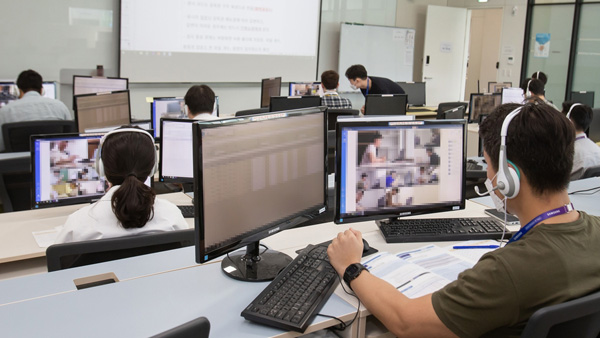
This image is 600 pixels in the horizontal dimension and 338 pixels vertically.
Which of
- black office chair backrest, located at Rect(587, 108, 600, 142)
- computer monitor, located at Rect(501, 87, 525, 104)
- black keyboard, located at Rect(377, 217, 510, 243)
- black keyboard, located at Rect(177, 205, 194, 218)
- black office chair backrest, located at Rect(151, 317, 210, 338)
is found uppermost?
computer monitor, located at Rect(501, 87, 525, 104)

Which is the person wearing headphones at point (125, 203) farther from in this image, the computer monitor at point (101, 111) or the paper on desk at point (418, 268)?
the computer monitor at point (101, 111)

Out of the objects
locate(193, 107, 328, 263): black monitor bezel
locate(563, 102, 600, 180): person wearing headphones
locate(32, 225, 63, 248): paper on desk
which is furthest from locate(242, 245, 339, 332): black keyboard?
locate(563, 102, 600, 180): person wearing headphones

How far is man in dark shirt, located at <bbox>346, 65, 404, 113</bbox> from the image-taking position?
6234mm

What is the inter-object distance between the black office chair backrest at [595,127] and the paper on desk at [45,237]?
5.28 meters

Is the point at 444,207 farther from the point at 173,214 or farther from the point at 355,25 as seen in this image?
the point at 355,25

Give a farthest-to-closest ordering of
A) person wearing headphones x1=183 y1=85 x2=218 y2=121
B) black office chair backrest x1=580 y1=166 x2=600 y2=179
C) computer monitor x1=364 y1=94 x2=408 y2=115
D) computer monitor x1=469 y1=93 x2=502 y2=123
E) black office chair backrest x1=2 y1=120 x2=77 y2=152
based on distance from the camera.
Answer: computer monitor x1=469 y1=93 x2=502 y2=123 < computer monitor x1=364 y1=94 x2=408 y2=115 < black office chair backrest x1=2 y1=120 x2=77 y2=152 < person wearing headphones x1=183 y1=85 x2=218 y2=121 < black office chair backrest x1=580 y1=166 x2=600 y2=179

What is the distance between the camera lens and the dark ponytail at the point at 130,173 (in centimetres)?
183

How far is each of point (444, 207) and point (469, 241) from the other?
212 mm

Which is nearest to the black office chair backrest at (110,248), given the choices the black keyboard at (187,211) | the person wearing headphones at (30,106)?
the black keyboard at (187,211)

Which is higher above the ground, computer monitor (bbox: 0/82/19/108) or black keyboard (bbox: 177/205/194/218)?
computer monitor (bbox: 0/82/19/108)

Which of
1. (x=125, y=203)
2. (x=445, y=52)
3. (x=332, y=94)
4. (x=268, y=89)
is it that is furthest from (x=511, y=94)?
(x=125, y=203)

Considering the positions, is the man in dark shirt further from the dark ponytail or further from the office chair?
the office chair

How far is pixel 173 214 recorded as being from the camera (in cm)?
200

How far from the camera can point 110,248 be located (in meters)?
1.70
